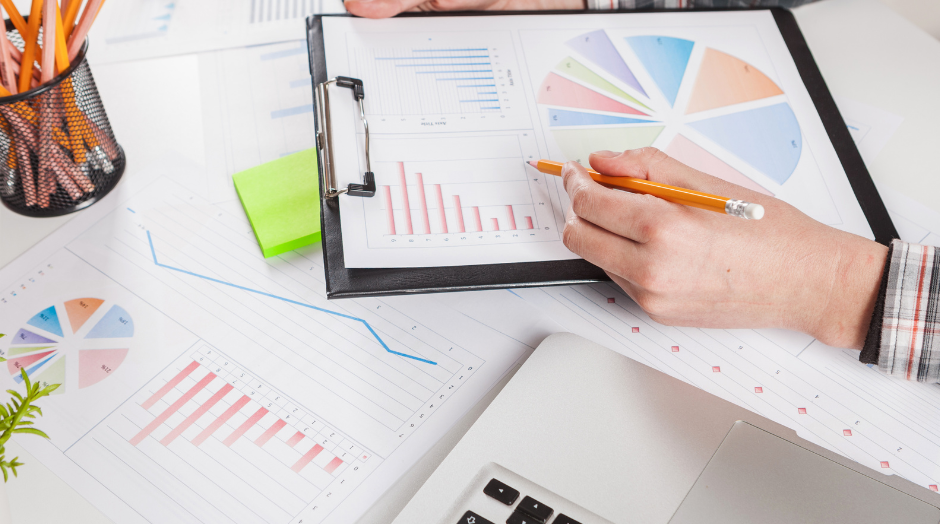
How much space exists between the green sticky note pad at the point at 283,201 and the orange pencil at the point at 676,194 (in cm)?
25

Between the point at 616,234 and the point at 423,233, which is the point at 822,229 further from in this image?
the point at 423,233

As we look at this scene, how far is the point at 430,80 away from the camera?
0.73m

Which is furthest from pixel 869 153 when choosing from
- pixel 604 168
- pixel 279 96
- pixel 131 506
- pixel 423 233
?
pixel 131 506

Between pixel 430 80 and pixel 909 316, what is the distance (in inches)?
21.5

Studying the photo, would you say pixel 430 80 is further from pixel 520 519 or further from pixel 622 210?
pixel 520 519

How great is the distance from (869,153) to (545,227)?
18.4 inches

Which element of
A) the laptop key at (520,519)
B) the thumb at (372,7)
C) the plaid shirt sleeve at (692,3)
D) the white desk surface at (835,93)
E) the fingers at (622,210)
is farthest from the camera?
the plaid shirt sleeve at (692,3)

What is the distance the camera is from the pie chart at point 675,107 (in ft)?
2.32

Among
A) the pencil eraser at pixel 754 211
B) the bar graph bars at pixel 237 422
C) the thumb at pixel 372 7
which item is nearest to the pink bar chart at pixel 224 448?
the bar graph bars at pixel 237 422

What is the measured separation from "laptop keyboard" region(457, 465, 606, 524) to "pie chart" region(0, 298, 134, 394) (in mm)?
354

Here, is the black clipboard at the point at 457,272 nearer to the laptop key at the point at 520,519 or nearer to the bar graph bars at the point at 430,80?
the bar graph bars at the point at 430,80

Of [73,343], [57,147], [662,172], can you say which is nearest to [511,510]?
[662,172]

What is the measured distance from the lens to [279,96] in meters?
0.81

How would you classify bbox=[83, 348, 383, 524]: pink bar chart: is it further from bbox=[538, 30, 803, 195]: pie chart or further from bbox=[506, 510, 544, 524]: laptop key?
bbox=[538, 30, 803, 195]: pie chart
